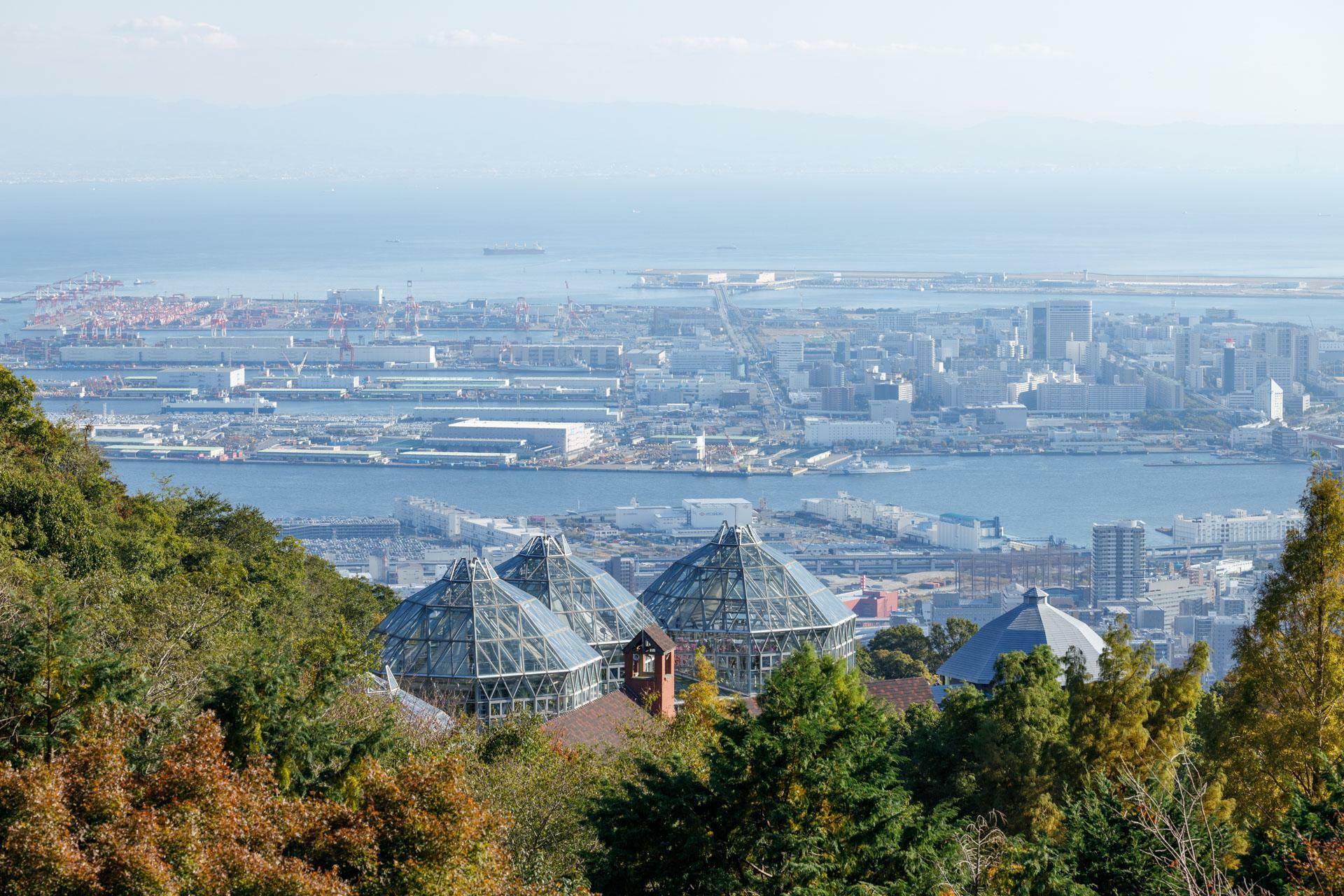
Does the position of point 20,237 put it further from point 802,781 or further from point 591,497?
point 802,781

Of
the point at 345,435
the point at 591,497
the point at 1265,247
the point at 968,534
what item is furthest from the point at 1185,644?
the point at 1265,247

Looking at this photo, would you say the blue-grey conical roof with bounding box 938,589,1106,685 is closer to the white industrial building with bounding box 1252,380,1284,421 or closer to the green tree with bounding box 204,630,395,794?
the green tree with bounding box 204,630,395,794

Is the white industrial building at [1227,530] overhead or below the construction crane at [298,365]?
below

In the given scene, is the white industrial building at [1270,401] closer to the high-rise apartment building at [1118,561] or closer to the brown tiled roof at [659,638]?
the high-rise apartment building at [1118,561]

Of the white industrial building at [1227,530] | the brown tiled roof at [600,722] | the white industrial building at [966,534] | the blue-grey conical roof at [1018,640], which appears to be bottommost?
the white industrial building at [1227,530]

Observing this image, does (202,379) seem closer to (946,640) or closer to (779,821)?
(946,640)

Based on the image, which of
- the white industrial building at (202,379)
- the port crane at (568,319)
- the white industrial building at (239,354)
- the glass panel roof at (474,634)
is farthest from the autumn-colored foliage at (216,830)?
the port crane at (568,319)
